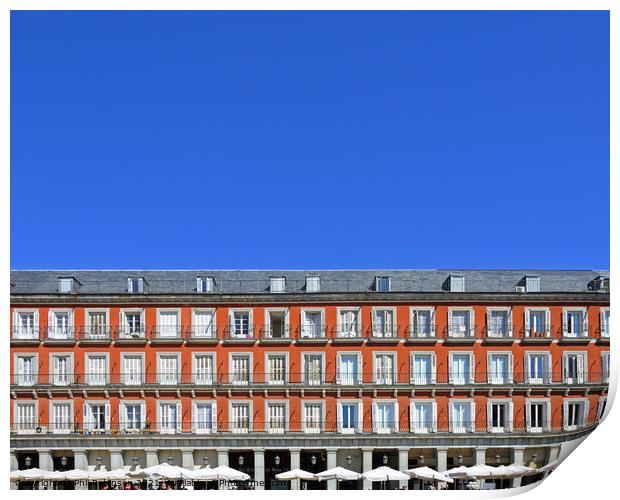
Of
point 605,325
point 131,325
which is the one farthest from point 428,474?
point 131,325

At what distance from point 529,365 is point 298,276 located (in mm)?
1700

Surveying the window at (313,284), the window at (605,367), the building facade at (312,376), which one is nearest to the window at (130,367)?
the building facade at (312,376)

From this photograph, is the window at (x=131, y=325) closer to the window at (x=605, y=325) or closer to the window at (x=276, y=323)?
the window at (x=276, y=323)

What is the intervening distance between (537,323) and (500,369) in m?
0.40

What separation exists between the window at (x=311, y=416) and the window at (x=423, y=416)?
622 mm

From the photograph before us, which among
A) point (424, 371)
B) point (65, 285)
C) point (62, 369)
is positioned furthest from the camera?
point (424, 371)

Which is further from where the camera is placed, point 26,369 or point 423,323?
point 423,323

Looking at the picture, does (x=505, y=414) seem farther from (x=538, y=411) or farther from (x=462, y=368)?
(x=462, y=368)

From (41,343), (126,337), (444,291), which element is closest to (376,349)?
(444,291)

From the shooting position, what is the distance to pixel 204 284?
8.06 meters

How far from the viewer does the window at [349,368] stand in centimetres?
811

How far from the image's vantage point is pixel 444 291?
8055 mm

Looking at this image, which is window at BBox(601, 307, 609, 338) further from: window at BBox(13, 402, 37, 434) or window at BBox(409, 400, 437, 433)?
window at BBox(13, 402, 37, 434)

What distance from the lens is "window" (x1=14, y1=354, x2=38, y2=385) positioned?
8.01m
